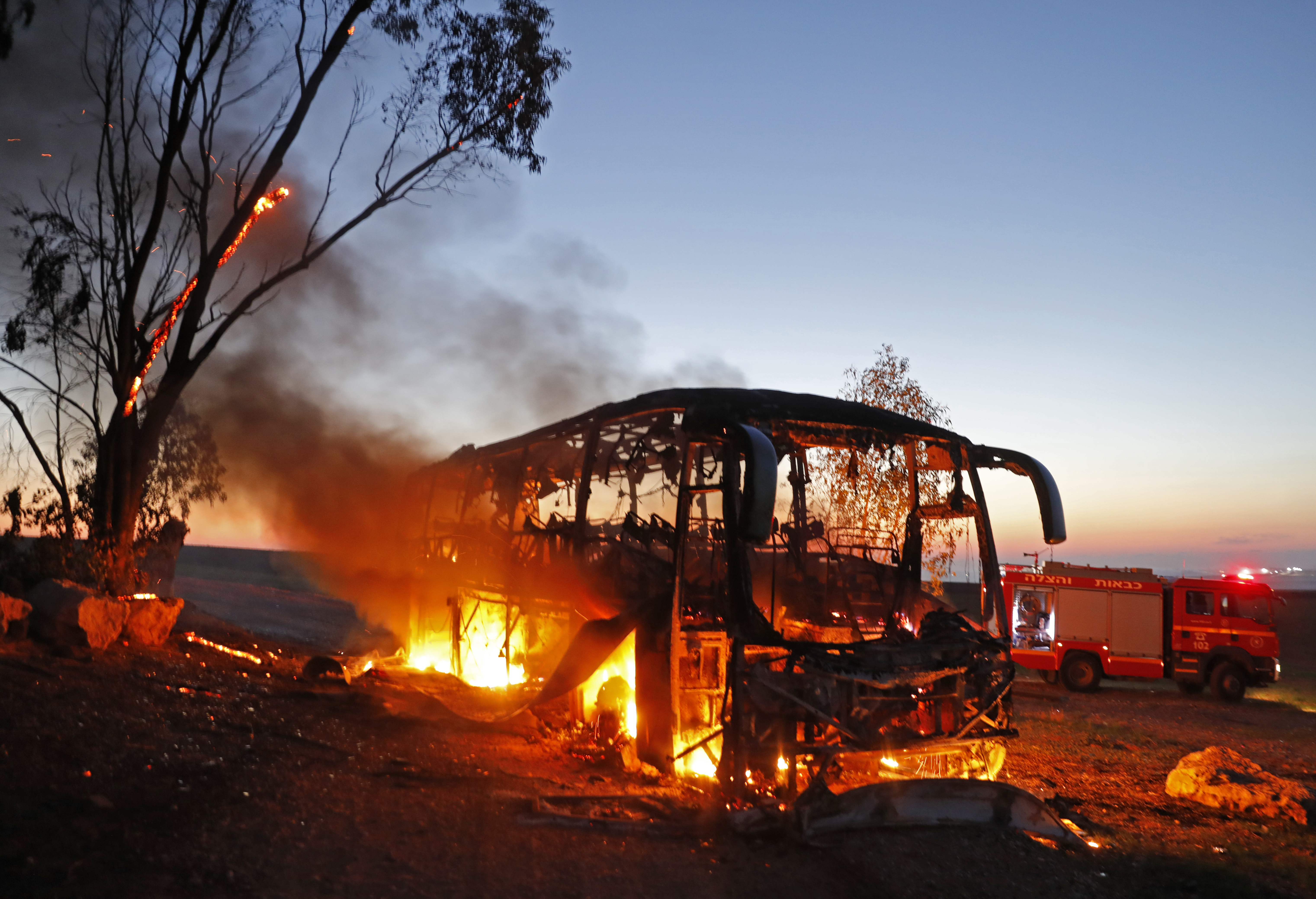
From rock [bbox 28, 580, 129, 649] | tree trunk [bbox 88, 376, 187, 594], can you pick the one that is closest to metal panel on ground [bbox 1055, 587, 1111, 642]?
tree trunk [bbox 88, 376, 187, 594]

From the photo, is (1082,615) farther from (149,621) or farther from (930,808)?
(149,621)

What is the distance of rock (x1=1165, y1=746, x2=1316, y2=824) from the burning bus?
263cm

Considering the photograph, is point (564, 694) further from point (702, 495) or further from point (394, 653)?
point (394, 653)

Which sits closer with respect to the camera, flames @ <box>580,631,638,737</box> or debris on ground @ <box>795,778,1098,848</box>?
debris on ground @ <box>795,778,1098,848</box>

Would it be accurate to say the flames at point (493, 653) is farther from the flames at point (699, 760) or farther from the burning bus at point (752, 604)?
the flames at point (699, 760)

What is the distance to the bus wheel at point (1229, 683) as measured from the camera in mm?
20484

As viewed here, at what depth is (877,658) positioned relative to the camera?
821 cm

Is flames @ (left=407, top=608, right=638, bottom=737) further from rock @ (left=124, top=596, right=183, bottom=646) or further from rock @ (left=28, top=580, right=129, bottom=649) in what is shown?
rock @ (left=28, top=580, right=129, bottom=649)

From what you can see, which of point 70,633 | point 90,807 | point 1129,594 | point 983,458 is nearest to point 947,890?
point 983,458

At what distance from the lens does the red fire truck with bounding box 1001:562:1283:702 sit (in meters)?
20.7

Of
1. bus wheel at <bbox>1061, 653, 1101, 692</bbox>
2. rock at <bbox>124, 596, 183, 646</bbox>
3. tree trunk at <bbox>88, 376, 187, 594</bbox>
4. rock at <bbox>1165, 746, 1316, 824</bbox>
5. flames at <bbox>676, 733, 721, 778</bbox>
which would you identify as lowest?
bus wheel at <bbox>1061, 653, 1101, 692</bbox>

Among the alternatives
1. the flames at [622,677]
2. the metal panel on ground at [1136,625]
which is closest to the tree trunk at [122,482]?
the flames at [622,677]

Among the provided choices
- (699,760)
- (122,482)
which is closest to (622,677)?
(699,760)

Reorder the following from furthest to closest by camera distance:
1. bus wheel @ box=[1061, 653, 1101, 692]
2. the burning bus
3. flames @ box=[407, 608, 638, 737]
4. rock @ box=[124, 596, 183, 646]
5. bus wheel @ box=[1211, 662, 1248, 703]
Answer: bus wheel @ box=[1061, 653, 1101, 692] < bus wheel @ box=[1211, 662, 1248, 703] < rock @ box=[124, 596, 183, 646] < flames @ box=[407, 608, 638, 737] < the burning bus
